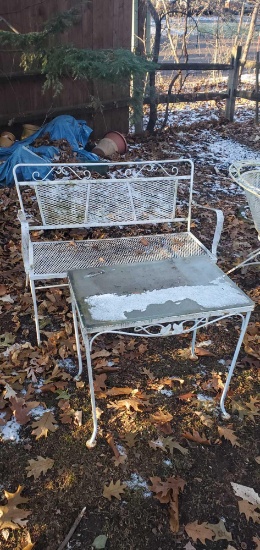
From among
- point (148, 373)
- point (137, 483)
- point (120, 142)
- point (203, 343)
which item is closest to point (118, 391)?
point (148, 373)

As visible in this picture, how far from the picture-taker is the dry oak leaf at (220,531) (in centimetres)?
205

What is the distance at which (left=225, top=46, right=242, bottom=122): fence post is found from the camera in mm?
8664

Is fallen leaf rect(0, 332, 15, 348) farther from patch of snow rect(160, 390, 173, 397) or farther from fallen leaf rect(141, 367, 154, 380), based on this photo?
patch of snow rect(160, 390, 173, 397)

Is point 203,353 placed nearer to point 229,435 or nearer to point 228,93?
point 229,435

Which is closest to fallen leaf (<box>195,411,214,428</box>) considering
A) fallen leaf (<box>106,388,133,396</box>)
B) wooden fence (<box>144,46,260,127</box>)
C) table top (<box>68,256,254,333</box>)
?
fallen leaf (<box>106,388,133,396</box>)

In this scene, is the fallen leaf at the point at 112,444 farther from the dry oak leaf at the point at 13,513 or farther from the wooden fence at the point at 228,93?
the wooden fence at the point at 228,93

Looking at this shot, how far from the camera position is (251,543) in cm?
204

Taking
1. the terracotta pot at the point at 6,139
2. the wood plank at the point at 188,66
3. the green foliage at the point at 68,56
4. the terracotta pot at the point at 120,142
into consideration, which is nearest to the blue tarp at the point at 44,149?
the terracotta pot at the point at 6,139

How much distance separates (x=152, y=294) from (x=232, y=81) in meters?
7.97

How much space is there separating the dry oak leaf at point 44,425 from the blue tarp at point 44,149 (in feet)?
11.9

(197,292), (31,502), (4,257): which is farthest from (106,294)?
(4,257)

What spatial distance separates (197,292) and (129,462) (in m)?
1.01

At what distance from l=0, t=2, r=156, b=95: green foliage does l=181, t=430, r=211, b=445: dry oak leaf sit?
4502 millimetres

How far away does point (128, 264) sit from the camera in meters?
2.67
